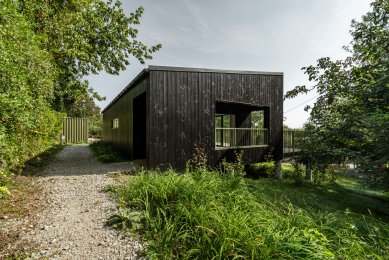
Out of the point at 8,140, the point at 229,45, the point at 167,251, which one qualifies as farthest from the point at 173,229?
the point at 229,45

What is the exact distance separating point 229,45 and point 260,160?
5.30 metres

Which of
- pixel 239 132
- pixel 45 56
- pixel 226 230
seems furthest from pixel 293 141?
pixel 45 56

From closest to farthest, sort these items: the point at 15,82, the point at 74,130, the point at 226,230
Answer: the point at 226,230 → the point at 15,82 → the point at 74,130

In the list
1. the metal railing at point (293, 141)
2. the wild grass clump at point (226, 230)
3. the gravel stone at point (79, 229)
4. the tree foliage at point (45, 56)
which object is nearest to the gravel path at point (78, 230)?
the gravel stone at point (79, 229)

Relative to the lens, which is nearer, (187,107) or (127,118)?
(187,107)

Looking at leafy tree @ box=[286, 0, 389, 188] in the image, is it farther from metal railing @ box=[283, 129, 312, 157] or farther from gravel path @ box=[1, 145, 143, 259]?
gravel path @ box=[1, 145, 143, 259]

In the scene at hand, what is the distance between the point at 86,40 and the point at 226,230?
9406 mm

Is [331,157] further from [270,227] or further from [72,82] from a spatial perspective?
[72,82]

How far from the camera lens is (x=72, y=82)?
28.9 feet

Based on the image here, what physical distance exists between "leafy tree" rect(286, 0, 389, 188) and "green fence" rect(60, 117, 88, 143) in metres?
18.9

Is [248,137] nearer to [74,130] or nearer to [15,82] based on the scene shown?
[15,82]

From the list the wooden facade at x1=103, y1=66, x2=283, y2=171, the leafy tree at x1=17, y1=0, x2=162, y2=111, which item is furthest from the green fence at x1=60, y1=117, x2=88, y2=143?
the wooden facade at x1=103, y1=66, x2=283, y2=171

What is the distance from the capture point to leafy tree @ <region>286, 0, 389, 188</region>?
16.3 ft

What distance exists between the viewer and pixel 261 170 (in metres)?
9.13
